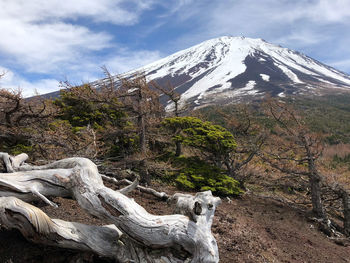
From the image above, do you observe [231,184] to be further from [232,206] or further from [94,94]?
[94,94]

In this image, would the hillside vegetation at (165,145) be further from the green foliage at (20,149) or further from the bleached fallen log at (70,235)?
the bleached fallen log at (70,235)

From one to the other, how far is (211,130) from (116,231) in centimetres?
683

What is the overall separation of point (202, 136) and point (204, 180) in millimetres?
1703

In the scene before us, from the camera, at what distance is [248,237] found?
513cm

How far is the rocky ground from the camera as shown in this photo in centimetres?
289

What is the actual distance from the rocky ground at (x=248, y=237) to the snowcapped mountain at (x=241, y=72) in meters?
53.2

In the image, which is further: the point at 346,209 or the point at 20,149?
the point at 346,209

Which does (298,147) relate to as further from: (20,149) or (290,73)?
(290,73)

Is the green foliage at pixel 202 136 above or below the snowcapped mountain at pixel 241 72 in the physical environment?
below

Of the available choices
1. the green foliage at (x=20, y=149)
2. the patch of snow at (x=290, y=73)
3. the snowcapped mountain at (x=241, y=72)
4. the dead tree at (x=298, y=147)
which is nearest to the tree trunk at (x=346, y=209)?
the dead tree at (x=298, y=147)

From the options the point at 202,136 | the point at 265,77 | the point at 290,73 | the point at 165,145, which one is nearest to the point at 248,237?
the point at 202,136

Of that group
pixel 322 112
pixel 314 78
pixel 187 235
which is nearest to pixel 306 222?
pixel 187 235

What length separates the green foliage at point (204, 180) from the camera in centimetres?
787

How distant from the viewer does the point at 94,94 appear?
764 centimetres
